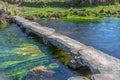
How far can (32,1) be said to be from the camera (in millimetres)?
56062

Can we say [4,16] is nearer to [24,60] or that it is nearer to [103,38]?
[103,38]

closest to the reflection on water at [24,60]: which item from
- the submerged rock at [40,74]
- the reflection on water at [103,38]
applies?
the submerged rock at [40,74]

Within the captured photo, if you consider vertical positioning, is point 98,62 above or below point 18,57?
above

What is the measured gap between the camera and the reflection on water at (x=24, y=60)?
13.5 metres

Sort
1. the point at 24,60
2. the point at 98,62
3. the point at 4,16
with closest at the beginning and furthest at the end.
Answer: the point at 98,62 < the point at 24,60 < the point at 4,16

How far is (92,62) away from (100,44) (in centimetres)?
812

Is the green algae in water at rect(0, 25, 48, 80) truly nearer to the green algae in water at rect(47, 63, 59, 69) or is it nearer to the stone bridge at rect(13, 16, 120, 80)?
the green algae in water at rect(47, 63, 59, 69)

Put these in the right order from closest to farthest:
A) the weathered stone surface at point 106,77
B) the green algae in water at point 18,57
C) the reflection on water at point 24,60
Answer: the weathered stone surface at point 106,77
the reflection on water at point 24,60
the green algae in water at point 18,57

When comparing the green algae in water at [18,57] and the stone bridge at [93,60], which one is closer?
the stone bridge at [93,60]

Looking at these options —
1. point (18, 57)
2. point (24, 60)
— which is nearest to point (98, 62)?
point (24, 60)

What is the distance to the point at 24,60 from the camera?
16.2 metres

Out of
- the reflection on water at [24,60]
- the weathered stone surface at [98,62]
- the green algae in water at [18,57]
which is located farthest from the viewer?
the green algae in water at [18,57]

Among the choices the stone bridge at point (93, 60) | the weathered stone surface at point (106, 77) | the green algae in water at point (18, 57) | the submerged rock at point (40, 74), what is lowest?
the green algae in water at point (18, 57)

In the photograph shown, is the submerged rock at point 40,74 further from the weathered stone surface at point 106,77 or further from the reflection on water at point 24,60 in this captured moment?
the weathered stone surface at point 106,77
